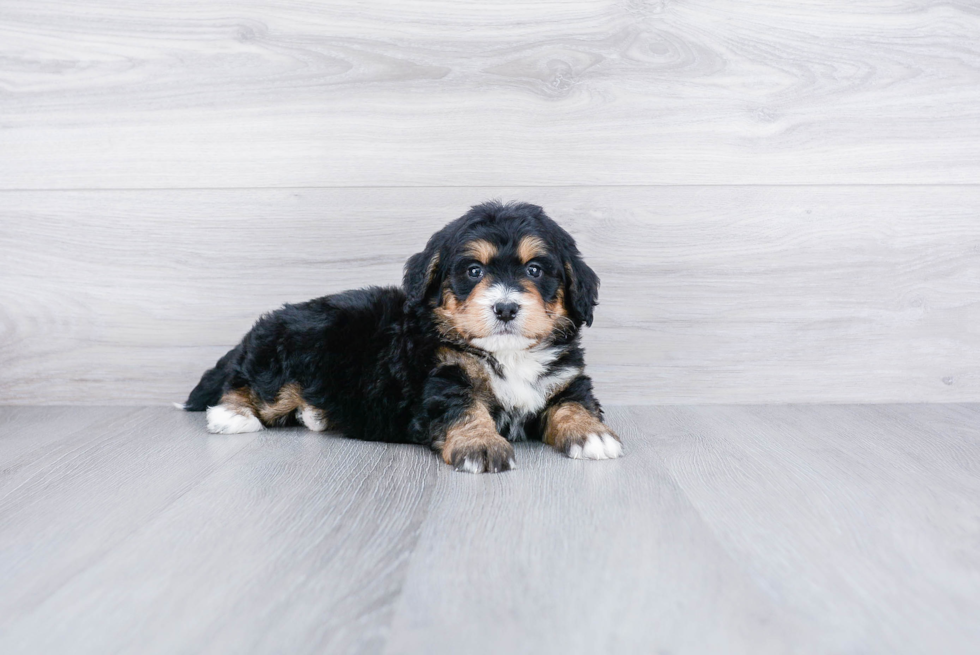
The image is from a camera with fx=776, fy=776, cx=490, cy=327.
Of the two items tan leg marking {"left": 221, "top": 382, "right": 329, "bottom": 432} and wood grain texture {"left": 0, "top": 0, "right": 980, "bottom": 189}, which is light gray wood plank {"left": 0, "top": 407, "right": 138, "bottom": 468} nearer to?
tan leg marking {"left": 221, "top": 382, "right": 329, "bottom": 432}

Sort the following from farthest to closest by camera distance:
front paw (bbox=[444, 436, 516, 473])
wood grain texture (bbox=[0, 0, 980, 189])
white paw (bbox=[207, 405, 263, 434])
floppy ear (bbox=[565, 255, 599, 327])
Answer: wood grain texture (bbox=[0, 0, 980, 189]) → white paw (bbox=[207, 405, 263, 434]) → floppy ear (bbox=[565, 255, 599, 327]) → front paw (bbox=[444, 436, 516, 473])

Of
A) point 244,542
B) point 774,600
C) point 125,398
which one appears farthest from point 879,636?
point 125,398

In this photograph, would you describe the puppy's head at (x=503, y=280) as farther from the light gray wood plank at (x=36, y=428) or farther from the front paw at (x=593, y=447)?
Answer: the light gray wood plank at (x=36, y=428)

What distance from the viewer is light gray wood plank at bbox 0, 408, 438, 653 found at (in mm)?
1146

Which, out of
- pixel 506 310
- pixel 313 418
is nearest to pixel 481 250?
pixel 506 310

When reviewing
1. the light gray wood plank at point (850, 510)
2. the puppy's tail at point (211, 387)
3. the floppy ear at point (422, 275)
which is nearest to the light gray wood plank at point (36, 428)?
the puppy's tail at point (211, 387)

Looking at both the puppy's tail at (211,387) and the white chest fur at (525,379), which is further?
the puppy's tail at (211,387)

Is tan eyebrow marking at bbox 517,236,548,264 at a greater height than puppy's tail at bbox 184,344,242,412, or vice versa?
tan eyebrow marking at bbox 517,236,548,264

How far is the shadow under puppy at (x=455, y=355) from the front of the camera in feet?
7.36

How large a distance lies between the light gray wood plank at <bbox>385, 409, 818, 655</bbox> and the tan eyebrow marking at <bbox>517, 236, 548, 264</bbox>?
0.70 metres

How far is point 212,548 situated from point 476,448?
0.78 meters

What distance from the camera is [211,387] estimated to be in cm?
296

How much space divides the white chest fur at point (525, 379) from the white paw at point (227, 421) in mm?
900

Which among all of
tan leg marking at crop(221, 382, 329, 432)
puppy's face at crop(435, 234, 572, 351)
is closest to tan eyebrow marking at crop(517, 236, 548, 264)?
puppy's face at crop(435, 234, 572, 351)
